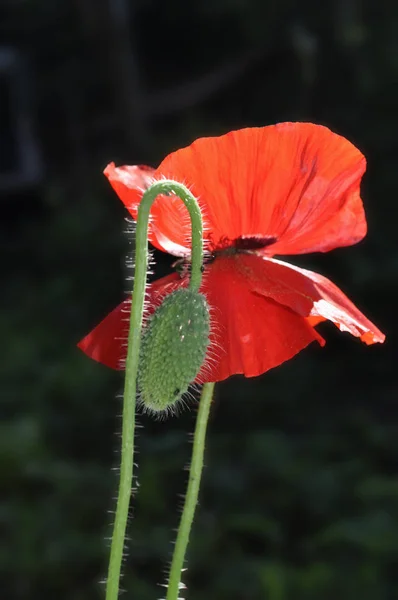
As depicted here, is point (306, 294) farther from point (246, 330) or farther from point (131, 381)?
point (131, 381)

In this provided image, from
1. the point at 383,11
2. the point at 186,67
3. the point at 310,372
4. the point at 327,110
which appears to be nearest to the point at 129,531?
the point at 310,372

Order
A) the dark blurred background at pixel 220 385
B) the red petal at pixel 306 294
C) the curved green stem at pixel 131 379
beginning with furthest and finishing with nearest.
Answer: the dark blurred background at pixel 220 385 < the red petal at pixel 306 294 < the curved green stem at pixel 131 379

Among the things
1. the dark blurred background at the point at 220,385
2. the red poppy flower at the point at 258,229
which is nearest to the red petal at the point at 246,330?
the red poppy flower at the point at 258,229

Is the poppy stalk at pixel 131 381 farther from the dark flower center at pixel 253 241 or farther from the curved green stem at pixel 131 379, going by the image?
the dark flower center at pixel 253 241

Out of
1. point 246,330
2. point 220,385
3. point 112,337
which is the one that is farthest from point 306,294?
point 220,385

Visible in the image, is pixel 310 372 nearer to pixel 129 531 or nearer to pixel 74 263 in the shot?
pixel 129 531

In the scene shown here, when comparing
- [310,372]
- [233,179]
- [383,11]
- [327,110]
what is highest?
[233,179]
